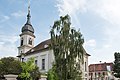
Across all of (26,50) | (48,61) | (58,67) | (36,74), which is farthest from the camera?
(26,50)

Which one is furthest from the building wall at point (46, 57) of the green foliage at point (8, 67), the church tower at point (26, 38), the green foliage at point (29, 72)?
the green foliage at point (29, 72)

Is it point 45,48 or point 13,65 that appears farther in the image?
point 45,48

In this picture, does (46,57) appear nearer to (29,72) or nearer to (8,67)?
(8,67)

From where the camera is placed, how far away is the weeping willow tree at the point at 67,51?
1881 cm

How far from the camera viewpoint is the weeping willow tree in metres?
18.8

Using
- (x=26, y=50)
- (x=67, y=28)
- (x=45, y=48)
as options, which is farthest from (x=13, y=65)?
(x=26, y=50)

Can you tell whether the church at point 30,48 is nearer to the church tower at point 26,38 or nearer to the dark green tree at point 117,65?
the church tower at point 26,38

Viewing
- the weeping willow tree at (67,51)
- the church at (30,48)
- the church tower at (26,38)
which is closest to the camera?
the weeping willow tree at (67,51)

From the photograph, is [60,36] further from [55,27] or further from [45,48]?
[45,48]

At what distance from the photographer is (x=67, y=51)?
18953 mm

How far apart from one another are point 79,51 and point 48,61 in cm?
2001

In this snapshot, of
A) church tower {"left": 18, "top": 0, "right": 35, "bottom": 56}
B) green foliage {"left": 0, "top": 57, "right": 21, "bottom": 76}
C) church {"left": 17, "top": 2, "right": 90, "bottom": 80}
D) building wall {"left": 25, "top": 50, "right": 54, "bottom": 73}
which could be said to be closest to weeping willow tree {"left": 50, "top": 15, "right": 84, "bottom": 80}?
green foliage {"left": 0, "top": 57, "right": 21, "bottom": 76}

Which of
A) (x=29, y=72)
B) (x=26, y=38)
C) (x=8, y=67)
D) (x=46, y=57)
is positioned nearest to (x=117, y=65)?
(x=46, y=57)

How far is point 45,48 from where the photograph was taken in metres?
39.9
